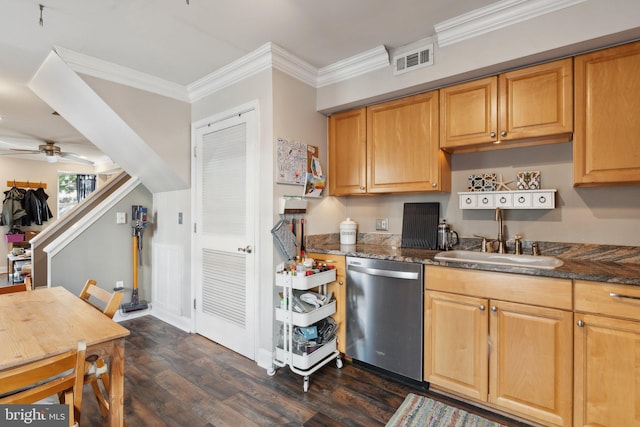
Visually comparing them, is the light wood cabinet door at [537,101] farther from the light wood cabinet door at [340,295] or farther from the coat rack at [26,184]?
the coat rack at [26,184]

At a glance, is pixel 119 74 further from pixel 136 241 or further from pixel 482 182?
pixel 482 182

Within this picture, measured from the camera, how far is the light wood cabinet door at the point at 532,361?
5.49 ft

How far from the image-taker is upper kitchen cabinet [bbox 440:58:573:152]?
76.5 inches

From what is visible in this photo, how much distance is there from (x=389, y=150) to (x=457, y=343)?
1550 millimetres

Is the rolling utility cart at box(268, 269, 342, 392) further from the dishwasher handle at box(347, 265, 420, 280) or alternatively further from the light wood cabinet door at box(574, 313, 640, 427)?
the light wood cabinet door at box(574, 313, 640, 427)

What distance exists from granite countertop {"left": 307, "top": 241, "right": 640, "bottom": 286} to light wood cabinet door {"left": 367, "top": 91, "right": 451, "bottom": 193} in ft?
1.90

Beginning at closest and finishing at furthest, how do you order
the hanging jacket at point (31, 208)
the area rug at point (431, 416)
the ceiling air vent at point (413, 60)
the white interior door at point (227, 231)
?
the area rug at point (431, 416) < the ceiling air vent at point (413, 60) < the white interior door at point (227, 231) < the hanging jacket at point (31, 208)

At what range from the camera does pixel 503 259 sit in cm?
228

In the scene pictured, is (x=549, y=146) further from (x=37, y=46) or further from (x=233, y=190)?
(x=37, y=46)

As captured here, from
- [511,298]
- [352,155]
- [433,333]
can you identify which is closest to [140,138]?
[352,155]

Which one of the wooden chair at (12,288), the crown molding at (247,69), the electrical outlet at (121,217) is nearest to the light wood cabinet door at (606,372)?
the crown molding at (247,69)

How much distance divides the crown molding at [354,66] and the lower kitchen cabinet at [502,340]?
5.51 feet

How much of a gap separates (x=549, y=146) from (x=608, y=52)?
0.62 m

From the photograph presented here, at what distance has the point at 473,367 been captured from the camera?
1.94 metres
